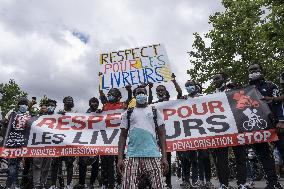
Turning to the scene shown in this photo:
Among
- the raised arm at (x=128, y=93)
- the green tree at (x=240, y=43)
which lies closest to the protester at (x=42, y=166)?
the raised arm at (x=128, y=93)

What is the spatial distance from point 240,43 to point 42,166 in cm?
1735

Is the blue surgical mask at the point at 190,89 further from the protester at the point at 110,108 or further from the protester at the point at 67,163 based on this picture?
the protester at the point at 67,163

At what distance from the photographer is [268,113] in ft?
24.6

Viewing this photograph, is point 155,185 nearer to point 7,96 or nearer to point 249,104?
point 249,104

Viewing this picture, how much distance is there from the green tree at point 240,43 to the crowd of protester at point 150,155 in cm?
1035

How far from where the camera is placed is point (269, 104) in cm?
748

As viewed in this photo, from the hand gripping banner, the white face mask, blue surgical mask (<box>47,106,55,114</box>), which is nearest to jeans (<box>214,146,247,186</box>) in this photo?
the hand gripping banner

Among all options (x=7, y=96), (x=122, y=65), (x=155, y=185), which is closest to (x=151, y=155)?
(x=155, y=185)

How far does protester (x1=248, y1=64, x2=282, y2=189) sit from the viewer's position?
680 centimetres

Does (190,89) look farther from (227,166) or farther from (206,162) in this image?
(227,166)

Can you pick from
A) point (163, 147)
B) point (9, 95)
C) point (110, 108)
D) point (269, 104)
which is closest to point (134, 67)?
point (110, 108)

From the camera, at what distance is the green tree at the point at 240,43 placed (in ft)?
67.7

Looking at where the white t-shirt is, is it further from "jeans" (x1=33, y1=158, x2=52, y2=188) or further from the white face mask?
"jeans" (x1=33, y1=158, x2=52, y2=188)

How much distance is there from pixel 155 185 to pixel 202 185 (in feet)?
11.7
